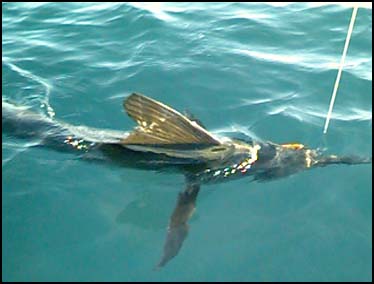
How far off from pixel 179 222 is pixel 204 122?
1.96 meters

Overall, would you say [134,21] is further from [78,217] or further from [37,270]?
[37,270]

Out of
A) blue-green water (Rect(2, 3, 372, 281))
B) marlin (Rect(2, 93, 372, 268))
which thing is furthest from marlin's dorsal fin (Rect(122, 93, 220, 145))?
blue-green water (Rect(2, 3, 372, 281))

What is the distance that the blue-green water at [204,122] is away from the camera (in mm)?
4723

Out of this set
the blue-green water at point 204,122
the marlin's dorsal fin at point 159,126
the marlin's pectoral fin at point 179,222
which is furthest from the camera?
the marlin's dorsal fin at point 159,126

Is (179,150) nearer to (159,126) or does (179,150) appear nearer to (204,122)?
(159,126)

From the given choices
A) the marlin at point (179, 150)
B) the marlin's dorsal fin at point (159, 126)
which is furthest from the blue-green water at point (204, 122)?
the marlin's dorsal fin at point (159, 126)

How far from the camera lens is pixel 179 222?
4.75 meters

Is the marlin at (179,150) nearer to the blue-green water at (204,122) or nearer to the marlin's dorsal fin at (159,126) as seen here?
the marlin's dorsal fin at (159,126)

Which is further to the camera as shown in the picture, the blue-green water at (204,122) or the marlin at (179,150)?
the marlin at (179,150)

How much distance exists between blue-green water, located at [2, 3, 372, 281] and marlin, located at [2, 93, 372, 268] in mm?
107

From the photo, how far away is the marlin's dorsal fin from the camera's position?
4.92 meters

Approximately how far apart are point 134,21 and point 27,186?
4757mm

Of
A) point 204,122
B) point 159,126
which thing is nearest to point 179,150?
point 159,126

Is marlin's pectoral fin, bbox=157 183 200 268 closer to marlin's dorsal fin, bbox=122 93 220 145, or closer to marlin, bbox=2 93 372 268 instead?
marlin, bbox=2 93 372 268
